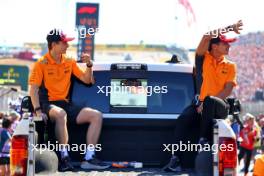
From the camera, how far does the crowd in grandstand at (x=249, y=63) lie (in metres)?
57.7

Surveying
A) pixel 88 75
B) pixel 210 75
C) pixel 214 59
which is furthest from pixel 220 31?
pixel 88 75

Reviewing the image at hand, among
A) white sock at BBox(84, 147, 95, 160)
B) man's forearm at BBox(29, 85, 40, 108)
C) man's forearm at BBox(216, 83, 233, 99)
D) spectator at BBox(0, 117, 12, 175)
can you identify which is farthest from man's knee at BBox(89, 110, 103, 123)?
spectator at BBox(0, 117, 12, 175)

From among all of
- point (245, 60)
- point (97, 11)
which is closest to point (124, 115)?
point (97, 11)

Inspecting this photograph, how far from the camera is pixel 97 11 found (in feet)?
125

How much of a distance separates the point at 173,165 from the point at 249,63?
62602mm

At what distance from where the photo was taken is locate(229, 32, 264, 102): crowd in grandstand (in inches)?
2271

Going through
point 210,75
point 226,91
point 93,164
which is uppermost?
point 210,75

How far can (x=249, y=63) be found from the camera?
67.9 m

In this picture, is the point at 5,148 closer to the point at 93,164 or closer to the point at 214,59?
the point at 93,164

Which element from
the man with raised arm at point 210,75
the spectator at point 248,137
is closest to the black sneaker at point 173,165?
the man with raised arm at point 210,75

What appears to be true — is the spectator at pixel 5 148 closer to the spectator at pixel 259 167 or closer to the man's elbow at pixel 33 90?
the man's elbow at pixel 33 90

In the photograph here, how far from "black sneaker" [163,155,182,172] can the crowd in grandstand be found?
47.9 meters

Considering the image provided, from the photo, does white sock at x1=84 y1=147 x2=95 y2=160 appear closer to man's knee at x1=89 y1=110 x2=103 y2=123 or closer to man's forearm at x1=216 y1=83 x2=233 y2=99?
man's knee at x1=89 y1=110 x2=103 y2=123

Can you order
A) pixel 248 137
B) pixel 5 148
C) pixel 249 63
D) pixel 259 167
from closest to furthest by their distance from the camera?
1. pixel 259 167
2. pixel 5 148
3. pixel 248 137
4. pixel 249 63
